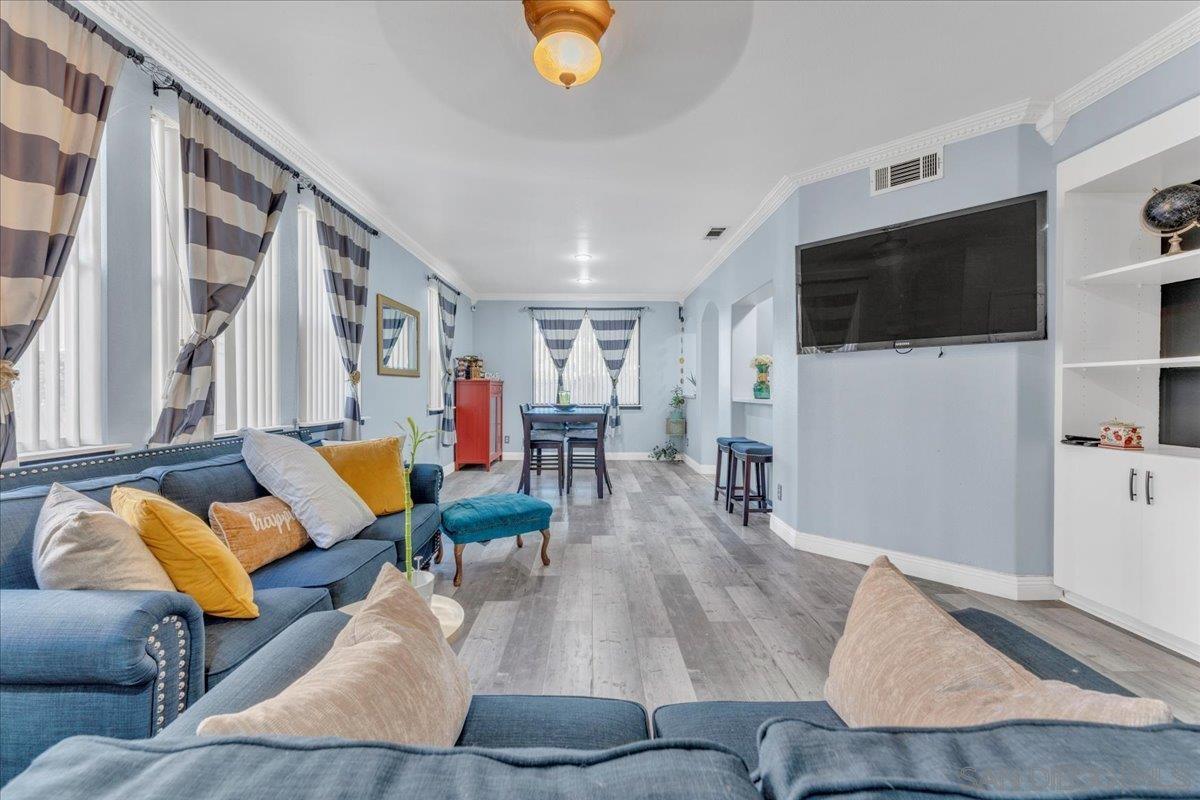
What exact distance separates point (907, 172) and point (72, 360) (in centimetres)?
439

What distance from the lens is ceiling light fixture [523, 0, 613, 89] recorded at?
6.05 feet

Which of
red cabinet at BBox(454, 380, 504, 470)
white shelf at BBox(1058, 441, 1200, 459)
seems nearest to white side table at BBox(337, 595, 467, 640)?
white shelf at BBox(1058, 441, 1200, 459)

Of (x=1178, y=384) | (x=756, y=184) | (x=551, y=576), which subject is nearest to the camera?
(x=1178, y=384)

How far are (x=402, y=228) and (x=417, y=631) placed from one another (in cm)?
479

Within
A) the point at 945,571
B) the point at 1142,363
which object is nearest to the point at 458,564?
the point at 945,571

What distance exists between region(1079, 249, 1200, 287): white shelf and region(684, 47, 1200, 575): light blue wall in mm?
218

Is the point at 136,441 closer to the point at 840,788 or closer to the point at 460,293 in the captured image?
the point at 840,788

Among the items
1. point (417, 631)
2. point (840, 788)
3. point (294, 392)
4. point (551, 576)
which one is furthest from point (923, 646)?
point (294, 392)

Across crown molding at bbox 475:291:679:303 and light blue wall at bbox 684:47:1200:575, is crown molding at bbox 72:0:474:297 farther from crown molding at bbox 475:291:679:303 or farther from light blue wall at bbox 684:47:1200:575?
crown molding at bbox 475:291:679:303

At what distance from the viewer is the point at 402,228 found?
4840 millimetres

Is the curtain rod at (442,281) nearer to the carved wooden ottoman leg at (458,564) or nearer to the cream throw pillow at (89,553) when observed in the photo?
the carved wooden ottoman leg at (458,564)

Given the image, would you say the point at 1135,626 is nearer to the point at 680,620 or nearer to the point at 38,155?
the point at 680,620

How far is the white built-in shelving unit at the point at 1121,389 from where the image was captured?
224cm

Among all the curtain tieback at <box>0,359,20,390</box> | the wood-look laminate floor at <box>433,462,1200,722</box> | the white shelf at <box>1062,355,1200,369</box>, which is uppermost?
the white shelf at <box>1062,355,1200,369</box>
